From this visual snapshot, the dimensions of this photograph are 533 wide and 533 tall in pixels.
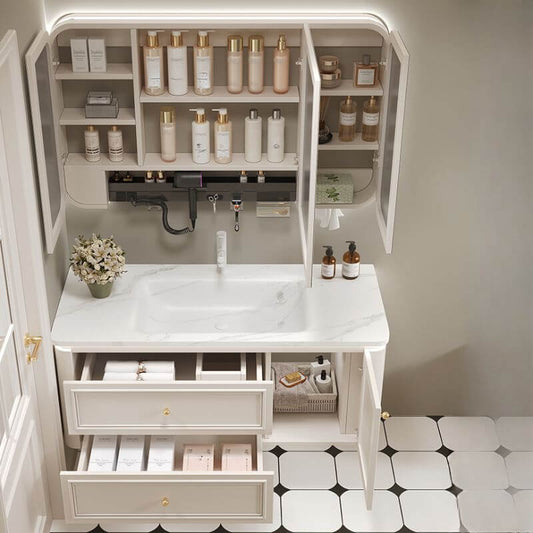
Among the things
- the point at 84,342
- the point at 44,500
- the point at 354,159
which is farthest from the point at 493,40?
Answer: the point at 44,500

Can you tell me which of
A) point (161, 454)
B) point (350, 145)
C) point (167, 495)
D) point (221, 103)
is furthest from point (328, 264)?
point (167, 495)

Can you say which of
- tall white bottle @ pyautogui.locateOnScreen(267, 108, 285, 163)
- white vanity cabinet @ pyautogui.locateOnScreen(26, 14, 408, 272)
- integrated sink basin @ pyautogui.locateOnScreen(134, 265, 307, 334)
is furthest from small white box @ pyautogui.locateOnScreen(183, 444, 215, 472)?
tall white bottle @ pyautogui.locateOnScreen(267, 108, 285, 163)

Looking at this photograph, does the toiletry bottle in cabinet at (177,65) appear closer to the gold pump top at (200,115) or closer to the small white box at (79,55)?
the gold pump top at (200,115)

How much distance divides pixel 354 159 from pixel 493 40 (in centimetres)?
65

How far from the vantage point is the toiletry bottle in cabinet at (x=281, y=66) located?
302 cm

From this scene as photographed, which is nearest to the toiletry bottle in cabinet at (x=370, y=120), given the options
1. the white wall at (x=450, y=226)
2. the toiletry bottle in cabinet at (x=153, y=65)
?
the white wall at (x=450, y=226)

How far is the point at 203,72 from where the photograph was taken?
3016 millimetres

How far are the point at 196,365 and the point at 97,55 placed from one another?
116 cm

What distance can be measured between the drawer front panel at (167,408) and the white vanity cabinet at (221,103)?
1.74 feet

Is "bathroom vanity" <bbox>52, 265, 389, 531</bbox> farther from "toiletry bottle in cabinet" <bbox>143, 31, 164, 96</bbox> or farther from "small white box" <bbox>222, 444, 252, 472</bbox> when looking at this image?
"toiletry bottle in cabinet" <bbox>143, 31, 164, 96</bbox>

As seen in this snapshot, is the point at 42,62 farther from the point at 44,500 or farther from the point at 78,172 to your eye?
the point at 44,500

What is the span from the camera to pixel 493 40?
3039mm

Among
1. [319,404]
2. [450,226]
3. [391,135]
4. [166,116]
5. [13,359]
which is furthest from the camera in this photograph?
[319,404]

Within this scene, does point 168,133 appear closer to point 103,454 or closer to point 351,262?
point 351,262
